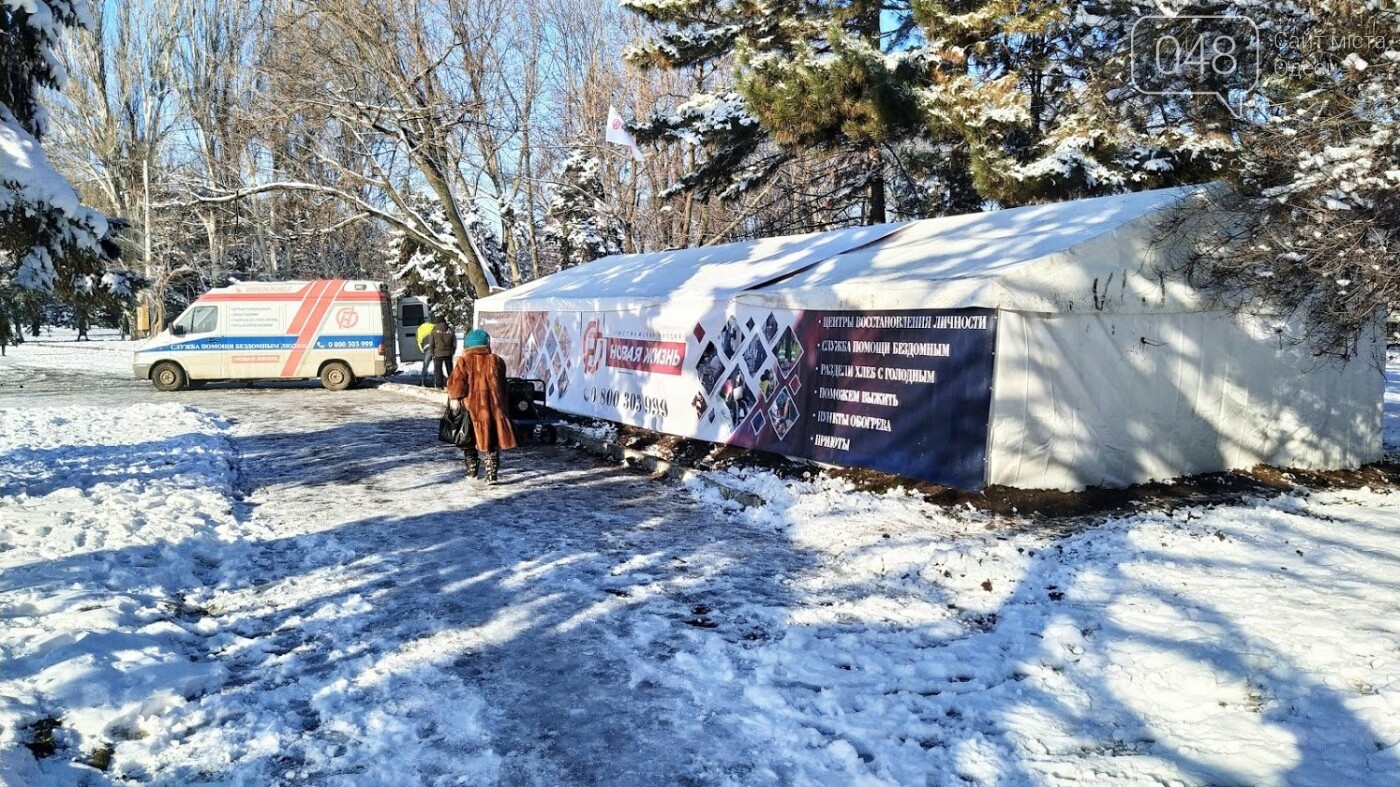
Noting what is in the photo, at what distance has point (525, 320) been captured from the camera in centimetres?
1952

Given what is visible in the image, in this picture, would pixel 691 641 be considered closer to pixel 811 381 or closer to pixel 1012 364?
pixel 1012 364

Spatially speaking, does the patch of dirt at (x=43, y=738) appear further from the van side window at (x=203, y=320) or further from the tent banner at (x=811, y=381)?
the van side window at (x=203, y=320)

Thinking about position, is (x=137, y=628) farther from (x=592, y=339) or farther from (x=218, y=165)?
(x=218, y=165)

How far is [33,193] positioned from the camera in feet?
24.3

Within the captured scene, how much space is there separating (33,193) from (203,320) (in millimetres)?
18415

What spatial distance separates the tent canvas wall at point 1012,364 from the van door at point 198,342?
16.0m

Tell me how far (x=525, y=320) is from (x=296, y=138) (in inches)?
484

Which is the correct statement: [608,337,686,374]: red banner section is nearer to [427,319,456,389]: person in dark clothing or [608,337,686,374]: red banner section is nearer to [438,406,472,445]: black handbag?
[438,406,472,445]: black handbag

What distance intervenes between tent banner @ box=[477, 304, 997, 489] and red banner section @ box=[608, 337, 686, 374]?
0.02 meters

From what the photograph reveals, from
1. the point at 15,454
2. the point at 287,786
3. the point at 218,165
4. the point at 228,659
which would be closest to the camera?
the point at 287,786

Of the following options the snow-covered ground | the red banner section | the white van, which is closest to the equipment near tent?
the red banner section

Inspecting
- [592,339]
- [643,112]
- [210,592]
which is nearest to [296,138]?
[643,112]

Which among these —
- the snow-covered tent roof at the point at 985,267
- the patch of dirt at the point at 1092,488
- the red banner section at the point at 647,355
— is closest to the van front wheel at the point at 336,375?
the red banner section at the point at 647,355

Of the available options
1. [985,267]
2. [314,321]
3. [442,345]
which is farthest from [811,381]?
→ [314,321]
